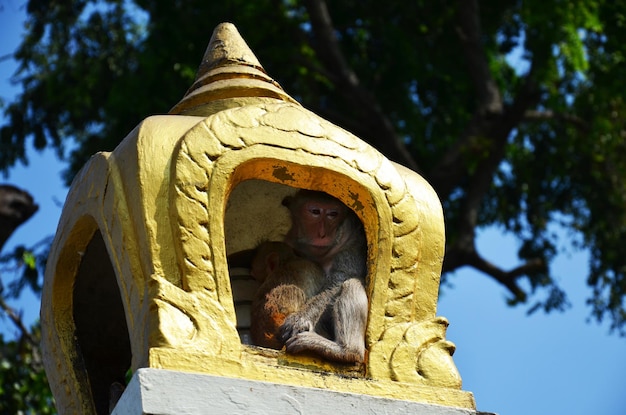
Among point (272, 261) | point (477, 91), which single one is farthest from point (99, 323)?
point (477, 91)

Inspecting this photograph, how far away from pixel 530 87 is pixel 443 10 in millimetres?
1545

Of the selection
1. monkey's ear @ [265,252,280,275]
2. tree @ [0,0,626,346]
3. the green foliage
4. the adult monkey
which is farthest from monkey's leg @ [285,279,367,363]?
tree @ [0,0,626,346]

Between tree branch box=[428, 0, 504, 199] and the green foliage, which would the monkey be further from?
tree branch box=[428, 0, 504, 199]

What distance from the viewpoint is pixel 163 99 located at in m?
13.6

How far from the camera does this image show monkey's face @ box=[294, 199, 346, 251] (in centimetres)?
633

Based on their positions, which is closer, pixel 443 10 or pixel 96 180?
pixel 96 180

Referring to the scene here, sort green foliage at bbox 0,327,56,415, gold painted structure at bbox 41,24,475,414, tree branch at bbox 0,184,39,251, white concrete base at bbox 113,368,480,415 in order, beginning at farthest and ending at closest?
green foliage at bbox 0,327,56,415 < tree branch at bbox 0,184,39,251 < gold painted structure at bbox 41,24,475,414 < white concrete base at bbox 113,368,480,415

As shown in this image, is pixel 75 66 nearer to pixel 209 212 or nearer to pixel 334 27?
pixel 334 27

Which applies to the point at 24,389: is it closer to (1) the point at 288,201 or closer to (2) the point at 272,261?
(2) the point at 272,261

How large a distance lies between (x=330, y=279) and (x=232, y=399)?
1271mm

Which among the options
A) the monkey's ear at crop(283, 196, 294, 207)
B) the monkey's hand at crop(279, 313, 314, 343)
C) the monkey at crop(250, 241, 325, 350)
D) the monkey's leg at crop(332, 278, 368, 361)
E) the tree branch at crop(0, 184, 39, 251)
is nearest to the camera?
the monkey's leg at crop(332, 278, 368, 361)

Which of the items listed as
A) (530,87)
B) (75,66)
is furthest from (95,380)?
(530,87)

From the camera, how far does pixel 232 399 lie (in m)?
5.11

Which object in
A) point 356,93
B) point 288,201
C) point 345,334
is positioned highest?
point 356,93
